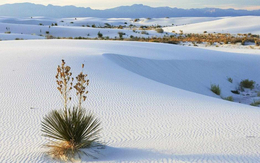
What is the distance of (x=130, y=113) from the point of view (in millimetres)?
6914

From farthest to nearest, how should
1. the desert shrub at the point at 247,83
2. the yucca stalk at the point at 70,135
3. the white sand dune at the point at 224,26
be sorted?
1. the white sand dune at the point at 224,26
2. the desert shrub at the point at 247,83
3. the yucca stalk at the point at 70,135

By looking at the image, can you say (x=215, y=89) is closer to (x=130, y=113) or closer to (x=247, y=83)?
(x=247, y=83)

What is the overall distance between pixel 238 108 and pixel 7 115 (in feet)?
16.0

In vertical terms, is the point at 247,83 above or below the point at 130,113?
below

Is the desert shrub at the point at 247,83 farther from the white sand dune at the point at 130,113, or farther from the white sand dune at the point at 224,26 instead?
the white sand dune at the point at 224,26

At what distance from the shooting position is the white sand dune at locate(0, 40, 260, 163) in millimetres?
4846

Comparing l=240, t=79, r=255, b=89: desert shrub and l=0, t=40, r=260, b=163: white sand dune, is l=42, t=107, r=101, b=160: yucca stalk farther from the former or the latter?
l=240, t=79, r=255, b=89: desert shrub

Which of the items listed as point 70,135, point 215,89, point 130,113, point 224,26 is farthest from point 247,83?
point 224,26

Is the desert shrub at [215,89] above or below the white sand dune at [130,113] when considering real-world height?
below

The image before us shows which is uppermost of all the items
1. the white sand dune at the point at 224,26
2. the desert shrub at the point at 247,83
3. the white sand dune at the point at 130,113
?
the white sand dune at the point at 224,26

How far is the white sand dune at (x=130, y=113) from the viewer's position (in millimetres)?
4846

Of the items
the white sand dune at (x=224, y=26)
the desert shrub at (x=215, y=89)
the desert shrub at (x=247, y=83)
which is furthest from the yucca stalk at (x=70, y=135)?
the white sand dune at (x=224, y=26)

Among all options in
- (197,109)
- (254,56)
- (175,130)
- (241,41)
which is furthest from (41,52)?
(241,41)

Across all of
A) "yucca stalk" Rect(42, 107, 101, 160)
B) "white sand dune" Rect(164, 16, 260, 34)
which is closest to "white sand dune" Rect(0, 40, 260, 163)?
"yucca stalk" Rect(42, 107, 101, 160)
